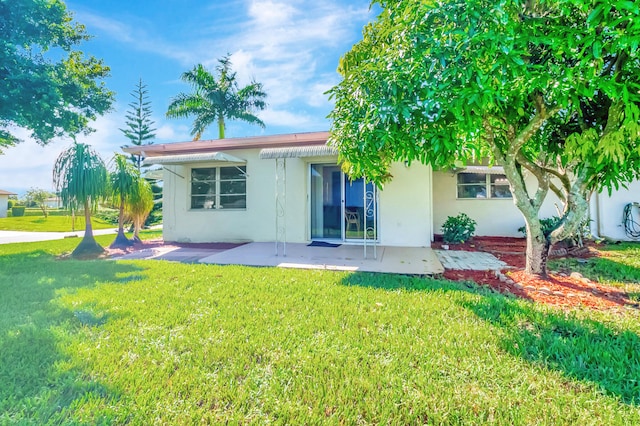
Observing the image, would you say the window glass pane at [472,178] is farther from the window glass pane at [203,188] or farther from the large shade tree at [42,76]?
the large shade tree at [42,76]

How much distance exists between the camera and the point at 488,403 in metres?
2.19

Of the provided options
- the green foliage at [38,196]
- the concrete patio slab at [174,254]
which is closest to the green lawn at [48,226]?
the green foliage at [38,196]

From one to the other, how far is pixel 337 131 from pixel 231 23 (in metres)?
6.76

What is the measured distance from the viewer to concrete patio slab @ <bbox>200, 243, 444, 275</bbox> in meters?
6.49

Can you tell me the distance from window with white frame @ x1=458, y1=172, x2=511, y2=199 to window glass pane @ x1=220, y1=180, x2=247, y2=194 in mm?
9490

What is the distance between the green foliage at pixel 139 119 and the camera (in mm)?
31078

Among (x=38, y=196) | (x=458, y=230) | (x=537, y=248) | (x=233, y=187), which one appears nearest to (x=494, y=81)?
A: (x=537, y=248)

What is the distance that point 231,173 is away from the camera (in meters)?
11.1

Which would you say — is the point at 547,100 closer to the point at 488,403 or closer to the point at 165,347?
the point at 488,403

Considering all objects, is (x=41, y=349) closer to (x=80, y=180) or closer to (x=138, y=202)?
(x=80, y=180)

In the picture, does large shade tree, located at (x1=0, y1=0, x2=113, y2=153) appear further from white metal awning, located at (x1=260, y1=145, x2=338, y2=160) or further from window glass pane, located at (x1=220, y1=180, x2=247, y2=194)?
white metal awning, located at (x1=260, y1=145, x2=338, y2=160)

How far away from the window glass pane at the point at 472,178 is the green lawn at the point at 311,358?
9079mm

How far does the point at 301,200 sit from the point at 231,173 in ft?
10.5

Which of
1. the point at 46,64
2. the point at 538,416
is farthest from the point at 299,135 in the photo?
the point at 46,64
